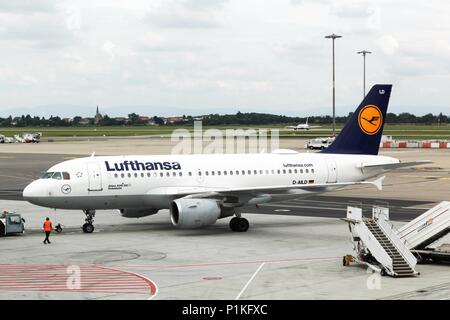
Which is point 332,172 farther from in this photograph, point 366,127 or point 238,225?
point 238,225

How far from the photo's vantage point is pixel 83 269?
108 ft

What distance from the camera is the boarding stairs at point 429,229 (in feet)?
111

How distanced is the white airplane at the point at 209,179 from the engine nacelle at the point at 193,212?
2.1 inches

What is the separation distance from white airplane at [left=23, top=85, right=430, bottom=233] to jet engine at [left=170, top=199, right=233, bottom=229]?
2.1 inches

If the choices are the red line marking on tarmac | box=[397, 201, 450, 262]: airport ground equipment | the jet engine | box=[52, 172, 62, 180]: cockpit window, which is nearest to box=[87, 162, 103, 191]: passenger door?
box=[52, 172, 62, 180]: cockpit window

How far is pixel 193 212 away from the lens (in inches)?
1654

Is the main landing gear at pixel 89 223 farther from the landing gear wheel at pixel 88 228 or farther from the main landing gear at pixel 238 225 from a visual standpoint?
the main landing gear at pixel 238 225

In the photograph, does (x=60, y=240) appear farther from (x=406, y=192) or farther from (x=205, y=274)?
(x=406, y=192)

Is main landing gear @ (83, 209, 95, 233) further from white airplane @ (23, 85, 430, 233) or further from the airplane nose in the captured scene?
the airplane nose

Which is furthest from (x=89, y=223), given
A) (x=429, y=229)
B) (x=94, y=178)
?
(x=429, y=229)

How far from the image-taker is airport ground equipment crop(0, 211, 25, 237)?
141ft

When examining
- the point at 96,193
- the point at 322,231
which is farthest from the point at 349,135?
the point at 96,193

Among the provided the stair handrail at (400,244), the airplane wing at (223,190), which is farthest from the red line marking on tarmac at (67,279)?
the airplane wing at (223,190)

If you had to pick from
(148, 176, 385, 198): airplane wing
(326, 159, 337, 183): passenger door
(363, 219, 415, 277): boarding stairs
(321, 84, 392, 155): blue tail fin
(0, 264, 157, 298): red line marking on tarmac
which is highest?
(321, 84, 392, 155): blue tail fin
